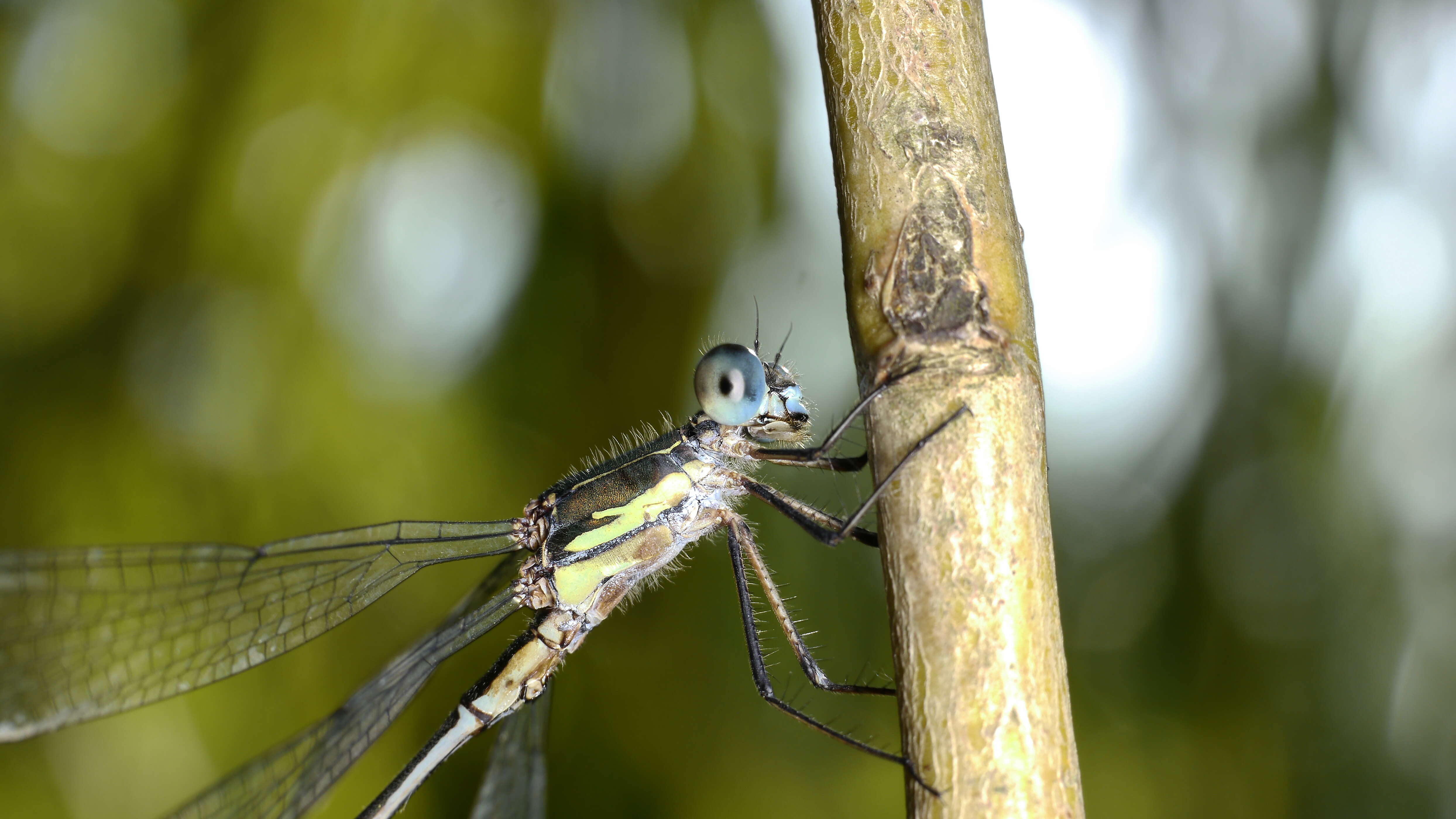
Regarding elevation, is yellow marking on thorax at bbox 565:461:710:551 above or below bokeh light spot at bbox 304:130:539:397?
below

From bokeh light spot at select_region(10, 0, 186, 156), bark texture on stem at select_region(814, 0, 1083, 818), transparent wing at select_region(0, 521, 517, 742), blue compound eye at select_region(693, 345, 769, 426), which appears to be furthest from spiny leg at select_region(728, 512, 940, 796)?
bokeh light spot at select_region(10, 0, 186, 156)

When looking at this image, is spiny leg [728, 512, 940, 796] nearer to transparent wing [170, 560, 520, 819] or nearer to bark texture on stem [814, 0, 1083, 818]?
transparent wing [170, 560, 520, 819]

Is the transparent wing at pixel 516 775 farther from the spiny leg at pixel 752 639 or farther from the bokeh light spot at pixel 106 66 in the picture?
the bokeh light spot at pixel 106 66

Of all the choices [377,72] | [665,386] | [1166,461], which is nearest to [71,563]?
[665,386]

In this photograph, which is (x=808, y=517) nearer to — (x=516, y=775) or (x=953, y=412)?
(x=953, y=412)

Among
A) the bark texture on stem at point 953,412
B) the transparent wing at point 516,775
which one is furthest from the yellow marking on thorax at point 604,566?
the bark texture on stem at point 953,412

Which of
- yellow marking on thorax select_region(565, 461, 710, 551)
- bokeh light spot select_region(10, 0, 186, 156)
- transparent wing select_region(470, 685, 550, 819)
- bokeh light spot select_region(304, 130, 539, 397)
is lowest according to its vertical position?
transparent wing select_region(470, 685, 550, 819)
